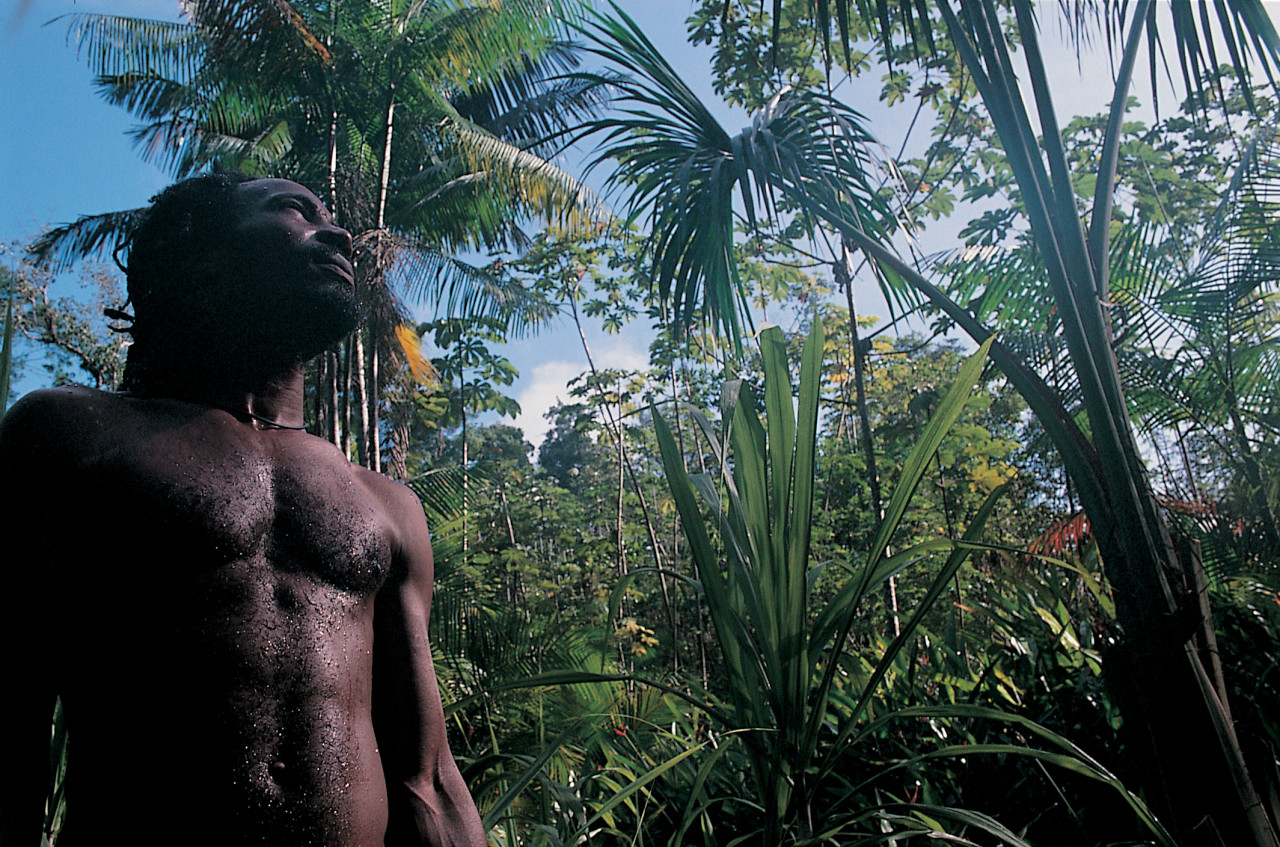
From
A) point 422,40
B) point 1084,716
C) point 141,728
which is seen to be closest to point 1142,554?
point 1084,716

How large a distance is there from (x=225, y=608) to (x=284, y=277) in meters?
0.44

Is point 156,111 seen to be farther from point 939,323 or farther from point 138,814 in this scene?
point 138,814

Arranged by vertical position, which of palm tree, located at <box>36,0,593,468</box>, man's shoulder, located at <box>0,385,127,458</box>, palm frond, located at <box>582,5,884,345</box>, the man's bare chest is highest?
palm tree, located at <box>36,0,593,468</box>

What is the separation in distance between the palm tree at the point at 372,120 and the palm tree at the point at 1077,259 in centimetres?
385

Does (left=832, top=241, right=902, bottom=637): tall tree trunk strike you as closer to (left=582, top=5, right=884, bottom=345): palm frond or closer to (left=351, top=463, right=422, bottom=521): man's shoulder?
(left=582, top=5, right=884, bottom=345): palm frond

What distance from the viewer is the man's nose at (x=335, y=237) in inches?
41.5

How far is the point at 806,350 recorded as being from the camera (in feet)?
4.01

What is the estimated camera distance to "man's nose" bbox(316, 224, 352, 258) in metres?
1.05

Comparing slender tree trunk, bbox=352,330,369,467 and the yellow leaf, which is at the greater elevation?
the yellow leaf

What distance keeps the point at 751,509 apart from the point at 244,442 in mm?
776

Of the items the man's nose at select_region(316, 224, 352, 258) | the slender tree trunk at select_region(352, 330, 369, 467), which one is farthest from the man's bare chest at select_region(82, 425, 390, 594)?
the slender tree trunk at select_region(352, 330, 369, 467)

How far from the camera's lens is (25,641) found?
28.2 inches

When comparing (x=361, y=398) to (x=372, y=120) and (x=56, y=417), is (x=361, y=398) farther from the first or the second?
(x=56, y=417)

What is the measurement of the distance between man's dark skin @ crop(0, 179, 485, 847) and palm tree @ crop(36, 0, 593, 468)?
543 centimetres
